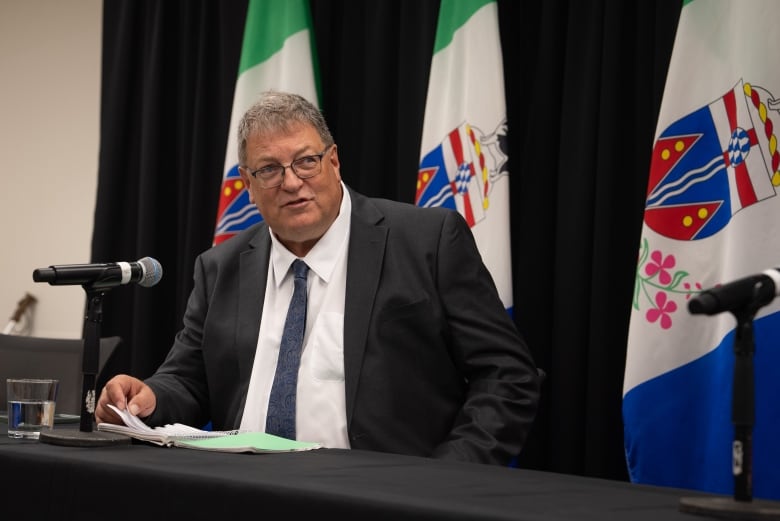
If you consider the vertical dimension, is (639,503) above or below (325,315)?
below

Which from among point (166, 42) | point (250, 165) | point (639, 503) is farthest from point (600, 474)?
point (166, 42)

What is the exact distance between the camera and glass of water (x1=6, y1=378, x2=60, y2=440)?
1938 millimetres

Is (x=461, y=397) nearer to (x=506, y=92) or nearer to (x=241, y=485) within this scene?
(x=241, y=485)

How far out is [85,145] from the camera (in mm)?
4965

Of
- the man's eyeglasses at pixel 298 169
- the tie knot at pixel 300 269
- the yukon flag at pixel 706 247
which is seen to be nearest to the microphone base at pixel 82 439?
the tie knot at pixel 300 269

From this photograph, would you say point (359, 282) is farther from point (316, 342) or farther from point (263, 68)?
point (263, 68)

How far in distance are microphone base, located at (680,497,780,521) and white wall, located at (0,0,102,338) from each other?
13.3 feet

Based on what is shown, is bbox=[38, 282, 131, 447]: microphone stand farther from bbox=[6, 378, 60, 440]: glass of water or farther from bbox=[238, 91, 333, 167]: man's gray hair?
bbox=[238, 91, 333, 167]: man's gray hair

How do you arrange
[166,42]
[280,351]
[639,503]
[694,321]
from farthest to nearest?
[166,42] → [694,321] → [280,351] → [639,503]

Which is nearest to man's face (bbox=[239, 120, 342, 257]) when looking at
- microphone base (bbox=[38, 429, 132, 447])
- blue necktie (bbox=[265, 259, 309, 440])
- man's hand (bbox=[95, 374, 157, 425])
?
blue necktie (bbox=[265, 259, 309, 440])

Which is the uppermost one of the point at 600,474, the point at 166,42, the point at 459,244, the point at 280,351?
the point at 166,42

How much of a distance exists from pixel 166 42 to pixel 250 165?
2257 millimetres

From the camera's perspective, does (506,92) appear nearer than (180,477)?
No

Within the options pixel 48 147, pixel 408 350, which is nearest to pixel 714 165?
pixel 408 350
